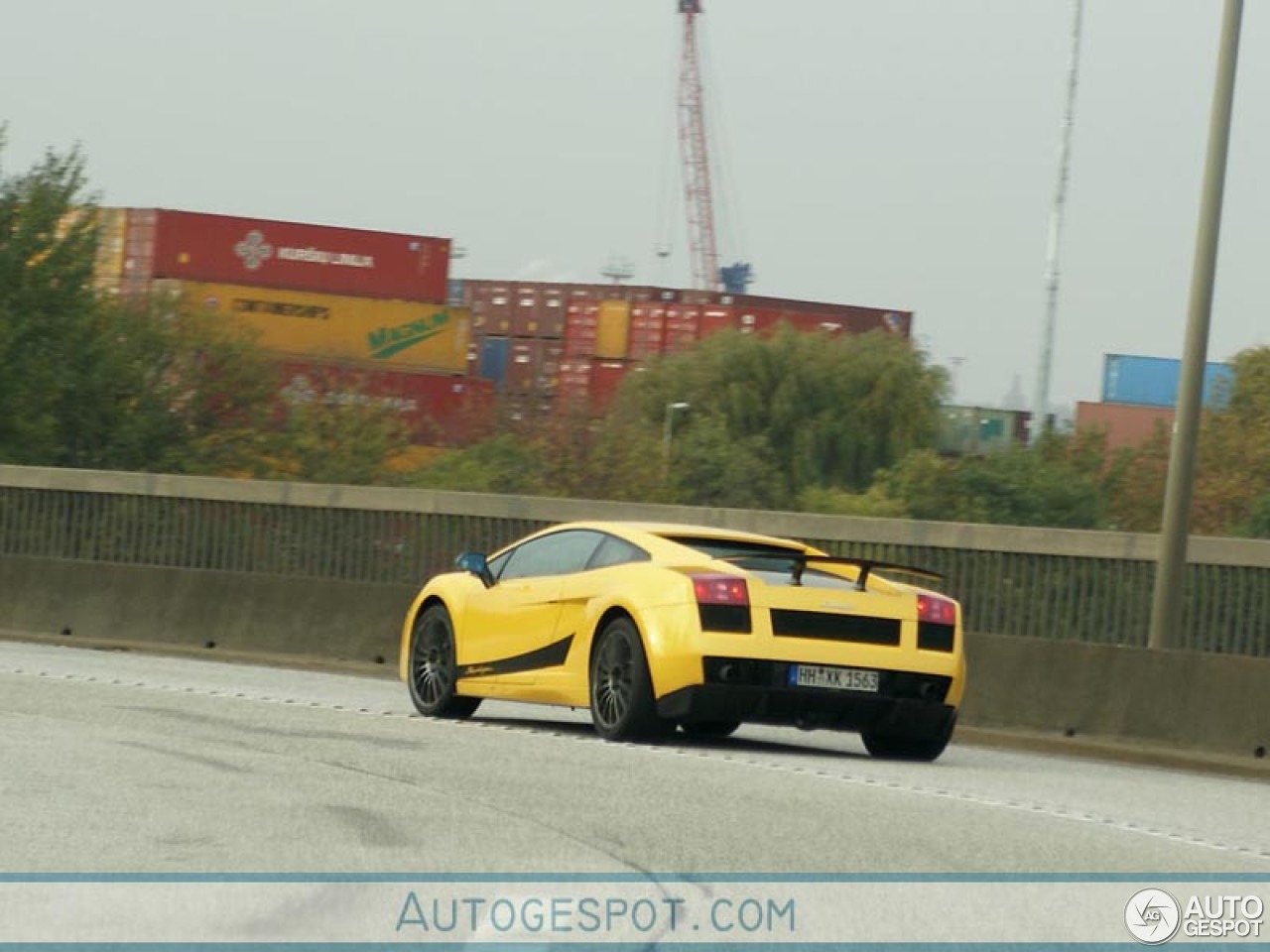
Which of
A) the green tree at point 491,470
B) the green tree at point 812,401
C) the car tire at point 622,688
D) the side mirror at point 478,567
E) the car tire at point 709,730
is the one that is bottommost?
the green tree at point 491,470

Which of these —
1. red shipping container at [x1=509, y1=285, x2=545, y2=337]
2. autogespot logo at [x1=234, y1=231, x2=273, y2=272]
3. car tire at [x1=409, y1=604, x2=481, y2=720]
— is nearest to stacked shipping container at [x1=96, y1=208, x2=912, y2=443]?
autogespot logo at [x1=234, y1=231, x2=273, y2=272]

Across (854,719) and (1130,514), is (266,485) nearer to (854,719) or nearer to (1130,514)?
(854,719)

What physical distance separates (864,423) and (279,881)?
87.1m

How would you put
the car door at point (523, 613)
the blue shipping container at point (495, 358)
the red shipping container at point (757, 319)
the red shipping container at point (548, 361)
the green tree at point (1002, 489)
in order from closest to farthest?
the car door at point (523, 613) < the green tree at point (1002, 489) < the red shipping container at point (757, 319) < the red shipping container at point (548, 361) < the blue shipping container at point (495, 358)

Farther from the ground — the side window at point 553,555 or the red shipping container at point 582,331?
the red shipping container at point 582,331

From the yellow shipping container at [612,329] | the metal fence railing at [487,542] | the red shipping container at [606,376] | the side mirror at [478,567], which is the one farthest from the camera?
the yellow shipping container at [612,329]

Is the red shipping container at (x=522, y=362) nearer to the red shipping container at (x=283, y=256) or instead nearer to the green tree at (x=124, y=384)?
the red shipping container at (x=283, y=256)

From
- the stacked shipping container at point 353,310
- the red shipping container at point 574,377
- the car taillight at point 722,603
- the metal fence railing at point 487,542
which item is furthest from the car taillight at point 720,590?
the red shipping container at point 574,377

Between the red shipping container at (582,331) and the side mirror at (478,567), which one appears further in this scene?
the red shipping container at (582,331)

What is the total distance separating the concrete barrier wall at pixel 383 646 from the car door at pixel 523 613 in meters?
4.25

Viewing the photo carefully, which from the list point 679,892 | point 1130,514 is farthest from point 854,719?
point 1130,514

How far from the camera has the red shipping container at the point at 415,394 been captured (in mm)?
89125

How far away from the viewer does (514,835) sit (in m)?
9.44

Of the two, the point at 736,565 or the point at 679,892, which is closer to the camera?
the point at 679,892
